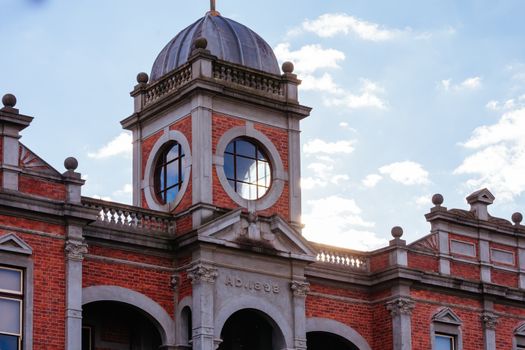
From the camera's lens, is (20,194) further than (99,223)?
No

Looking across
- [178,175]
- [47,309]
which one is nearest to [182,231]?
[178,175]

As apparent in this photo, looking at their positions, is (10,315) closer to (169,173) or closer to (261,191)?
(169,173)

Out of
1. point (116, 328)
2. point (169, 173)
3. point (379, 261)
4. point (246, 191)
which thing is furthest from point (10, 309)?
point (379, 261)

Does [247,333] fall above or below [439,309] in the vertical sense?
below

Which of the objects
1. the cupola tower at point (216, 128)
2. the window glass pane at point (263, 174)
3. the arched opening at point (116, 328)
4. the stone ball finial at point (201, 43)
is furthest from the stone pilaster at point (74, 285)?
the stone ball finial at point (201, 43)

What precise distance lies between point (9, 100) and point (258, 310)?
7.90 meters

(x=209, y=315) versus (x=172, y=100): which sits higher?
(x=172, y=100)

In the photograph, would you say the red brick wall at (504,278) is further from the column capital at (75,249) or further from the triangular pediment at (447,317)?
the column capital at (75,249)

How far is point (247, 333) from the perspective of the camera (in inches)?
1315

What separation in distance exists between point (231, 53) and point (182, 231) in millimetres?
5509

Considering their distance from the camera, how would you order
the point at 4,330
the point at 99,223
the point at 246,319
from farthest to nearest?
the point at 246,319 < the point at 99,223 < the point at 4,330

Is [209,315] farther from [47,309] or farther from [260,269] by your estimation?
[47,309]

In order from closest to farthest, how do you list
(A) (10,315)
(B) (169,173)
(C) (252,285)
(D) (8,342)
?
(D) (8,342)
(A) (10,315)
(C) (252,285)
(B) (169,173)

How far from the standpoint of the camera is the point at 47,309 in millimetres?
28219
